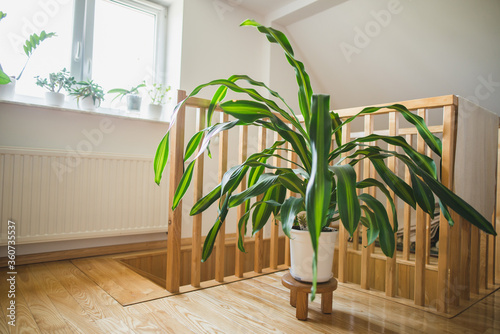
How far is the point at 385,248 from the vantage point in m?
1.14

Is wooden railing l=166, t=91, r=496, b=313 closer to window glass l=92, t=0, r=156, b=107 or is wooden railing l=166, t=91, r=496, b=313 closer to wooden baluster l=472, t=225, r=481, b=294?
wooden baluster l=472, t=225, r=481, b=294

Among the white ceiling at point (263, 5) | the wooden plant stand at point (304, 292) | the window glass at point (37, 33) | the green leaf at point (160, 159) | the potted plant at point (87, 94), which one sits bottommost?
the wooden plant stand at point (304, 292)

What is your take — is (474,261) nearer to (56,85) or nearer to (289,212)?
(289,212)

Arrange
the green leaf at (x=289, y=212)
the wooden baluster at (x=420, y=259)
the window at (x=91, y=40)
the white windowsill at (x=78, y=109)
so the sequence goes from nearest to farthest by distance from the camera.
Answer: the green leaf at (x=289, y=212), the wooden baluster at (x=420, y=259), the white windowsill at (x=78, y=109), the window at (x=91, y=40)

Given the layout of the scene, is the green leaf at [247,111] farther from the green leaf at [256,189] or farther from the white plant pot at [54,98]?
the white plant pot at [54,98]

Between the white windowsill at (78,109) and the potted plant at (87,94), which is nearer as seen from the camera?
the white windowsill at (78,109)

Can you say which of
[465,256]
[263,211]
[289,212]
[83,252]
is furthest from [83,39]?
[465,256]

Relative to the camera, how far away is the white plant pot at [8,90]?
1.90 metres

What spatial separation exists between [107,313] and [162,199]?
121cm

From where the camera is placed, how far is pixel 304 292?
47.1 inches

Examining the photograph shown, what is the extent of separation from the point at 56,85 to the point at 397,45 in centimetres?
258

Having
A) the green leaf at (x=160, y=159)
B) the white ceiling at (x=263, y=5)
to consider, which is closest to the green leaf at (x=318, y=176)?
the green leaf at (x=160, y=159)

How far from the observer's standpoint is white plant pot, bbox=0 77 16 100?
190cm

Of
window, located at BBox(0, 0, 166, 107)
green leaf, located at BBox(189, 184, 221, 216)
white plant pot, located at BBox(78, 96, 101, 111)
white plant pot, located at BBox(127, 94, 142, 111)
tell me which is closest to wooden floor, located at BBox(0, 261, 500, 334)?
green leaf, located at BBox(189, 184, 221, 216)
